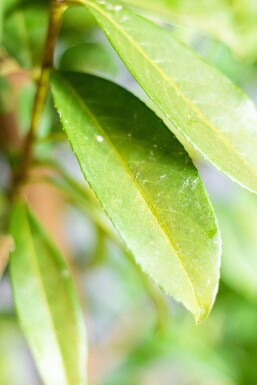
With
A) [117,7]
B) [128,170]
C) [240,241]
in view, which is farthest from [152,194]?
[240,241]

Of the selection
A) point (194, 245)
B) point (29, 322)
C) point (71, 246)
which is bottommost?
point (71, 246)

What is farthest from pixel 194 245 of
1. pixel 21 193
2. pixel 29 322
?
pixel 21 193

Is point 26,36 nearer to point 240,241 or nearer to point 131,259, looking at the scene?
point 131,259

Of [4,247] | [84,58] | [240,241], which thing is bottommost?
[240,241]

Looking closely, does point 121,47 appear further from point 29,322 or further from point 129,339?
point 129,339

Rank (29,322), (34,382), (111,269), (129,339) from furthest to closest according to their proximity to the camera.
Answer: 1. (34,382)
2. (129,339)
3. (111,269)
4. (29,322)

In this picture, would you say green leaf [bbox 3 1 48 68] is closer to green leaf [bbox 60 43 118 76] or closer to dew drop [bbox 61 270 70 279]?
green leaf [bbox 60 43 118 76]

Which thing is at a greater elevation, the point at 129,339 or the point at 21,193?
the point at 21,193

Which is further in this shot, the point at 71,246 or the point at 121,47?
the point at 71,246
